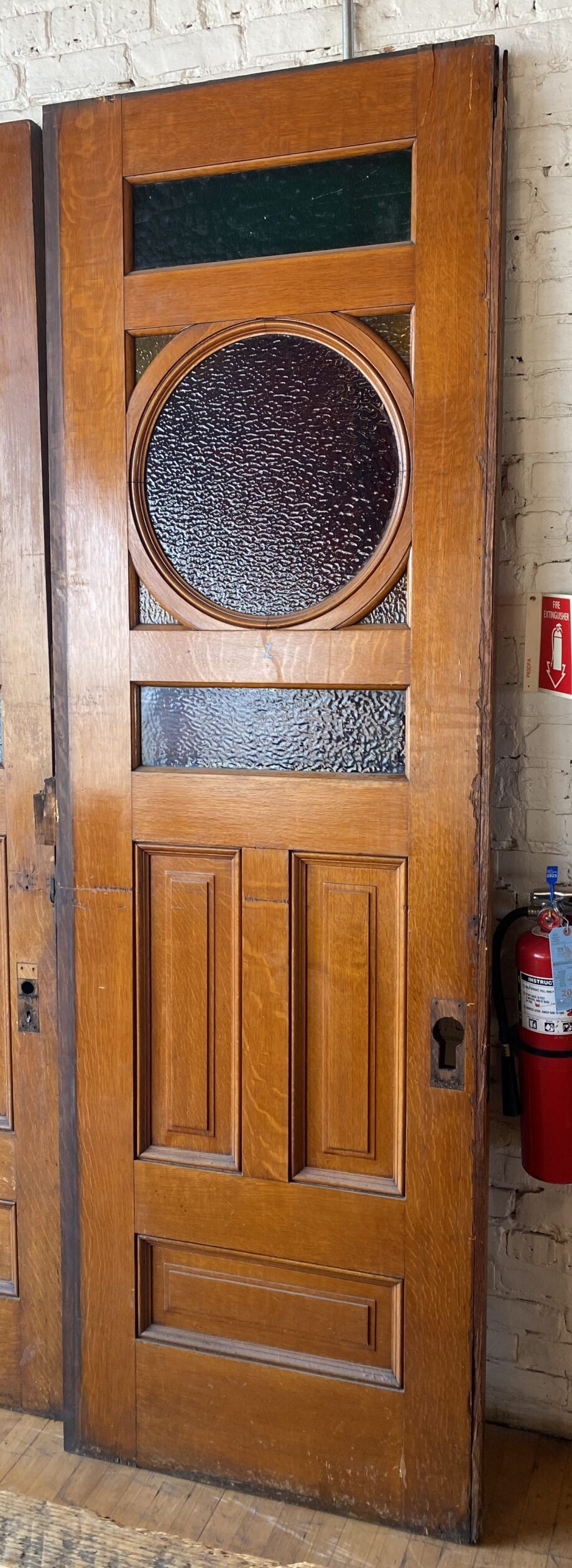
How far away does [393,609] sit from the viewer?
5.92 feet

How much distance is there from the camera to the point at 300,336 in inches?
70.9

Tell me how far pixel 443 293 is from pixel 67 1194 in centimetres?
174

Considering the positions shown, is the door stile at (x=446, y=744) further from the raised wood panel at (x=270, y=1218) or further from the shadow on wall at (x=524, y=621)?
the shadow on wall at (x=524, y=621)

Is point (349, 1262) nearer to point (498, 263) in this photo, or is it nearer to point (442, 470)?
point (442, 470)

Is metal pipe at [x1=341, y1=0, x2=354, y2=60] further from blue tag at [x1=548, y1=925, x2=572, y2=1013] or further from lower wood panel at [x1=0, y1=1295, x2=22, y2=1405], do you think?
lower wood panel at [x1=0, y1=1295, x2=22, y2=1405]

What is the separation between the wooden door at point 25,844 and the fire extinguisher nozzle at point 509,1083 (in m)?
0.87

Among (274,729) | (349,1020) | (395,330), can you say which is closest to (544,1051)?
(349,1020)

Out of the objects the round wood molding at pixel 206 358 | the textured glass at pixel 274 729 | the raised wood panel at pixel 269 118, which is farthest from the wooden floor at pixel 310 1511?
the raised wood panel at pixel 269 118

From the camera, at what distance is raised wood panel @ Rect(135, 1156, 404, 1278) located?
73.9 inches

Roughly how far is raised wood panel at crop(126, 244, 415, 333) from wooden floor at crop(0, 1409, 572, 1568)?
1.97 metres

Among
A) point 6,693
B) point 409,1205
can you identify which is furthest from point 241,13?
point 409,1205

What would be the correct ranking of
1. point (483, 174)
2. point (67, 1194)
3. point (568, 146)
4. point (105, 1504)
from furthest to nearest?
1. point (67, 1194)
2. point (105, 1504)
3. point (568, 146)
4. point (483, 174)

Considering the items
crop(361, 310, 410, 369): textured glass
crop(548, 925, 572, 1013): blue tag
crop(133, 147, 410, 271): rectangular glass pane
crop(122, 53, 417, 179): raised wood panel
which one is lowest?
crop(548, 925, 572, 1013): blue tag

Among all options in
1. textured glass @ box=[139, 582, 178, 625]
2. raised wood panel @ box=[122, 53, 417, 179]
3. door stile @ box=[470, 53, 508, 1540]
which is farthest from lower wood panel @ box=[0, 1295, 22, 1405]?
raised wood panel @ box=[122, 53, 417, 179]
